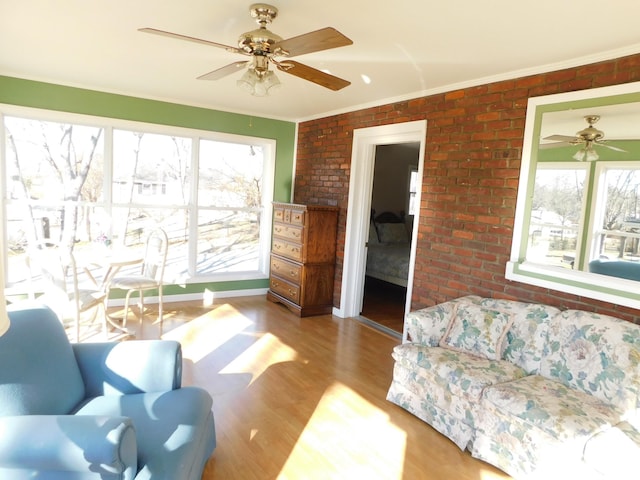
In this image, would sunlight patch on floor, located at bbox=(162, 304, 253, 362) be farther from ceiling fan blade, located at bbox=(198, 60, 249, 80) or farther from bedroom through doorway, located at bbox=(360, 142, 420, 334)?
ceiling fan blade, located at bbox=(198, 60, 249, 80)

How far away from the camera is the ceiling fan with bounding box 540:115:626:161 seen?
2.69 m

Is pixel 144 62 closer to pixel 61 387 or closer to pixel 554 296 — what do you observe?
pixel 61 387

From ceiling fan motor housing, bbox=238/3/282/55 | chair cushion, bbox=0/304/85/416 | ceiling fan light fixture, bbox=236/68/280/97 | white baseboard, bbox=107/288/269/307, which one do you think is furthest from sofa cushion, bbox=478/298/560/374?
white baseboard, bbox=107/288/269/307

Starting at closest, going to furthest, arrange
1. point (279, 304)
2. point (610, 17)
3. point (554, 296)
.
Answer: point (610, 17), point (554, 296), point (279, 304)

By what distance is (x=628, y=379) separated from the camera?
218 cm

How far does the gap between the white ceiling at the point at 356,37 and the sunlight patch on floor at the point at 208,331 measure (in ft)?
7.83

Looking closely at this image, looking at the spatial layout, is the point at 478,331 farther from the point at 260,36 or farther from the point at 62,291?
the point at 62,291

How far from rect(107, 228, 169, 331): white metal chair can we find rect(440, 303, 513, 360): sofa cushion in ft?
9.28

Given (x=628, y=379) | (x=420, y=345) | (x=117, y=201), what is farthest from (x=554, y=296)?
(x=117, y=201)

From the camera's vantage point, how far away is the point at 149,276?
432 cm

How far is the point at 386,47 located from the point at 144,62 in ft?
6.43

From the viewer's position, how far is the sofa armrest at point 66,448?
1.33 m

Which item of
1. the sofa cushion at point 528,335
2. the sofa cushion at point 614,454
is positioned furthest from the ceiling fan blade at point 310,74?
the sofa cushion at point 614,454

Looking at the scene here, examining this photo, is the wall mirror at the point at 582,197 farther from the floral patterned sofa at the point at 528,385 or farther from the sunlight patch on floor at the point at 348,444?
the sunlight patch on floor at the point at 348,444
